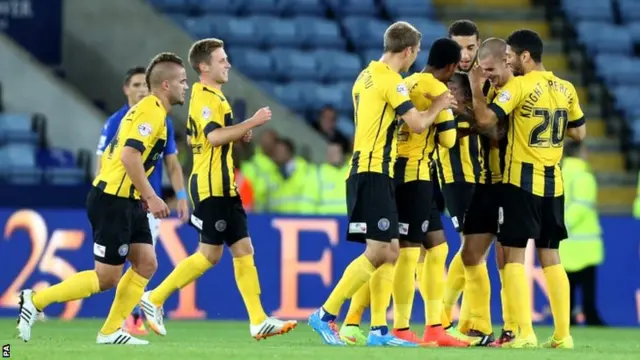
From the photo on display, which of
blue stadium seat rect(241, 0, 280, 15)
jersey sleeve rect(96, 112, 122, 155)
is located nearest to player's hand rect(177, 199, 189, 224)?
jersey sleeve rect(96, 112, 122, 155)

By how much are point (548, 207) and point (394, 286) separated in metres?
1.17

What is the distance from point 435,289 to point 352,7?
37.3 ft

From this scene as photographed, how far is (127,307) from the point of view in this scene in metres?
10.8

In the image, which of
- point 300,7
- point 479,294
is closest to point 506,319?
point 479,294

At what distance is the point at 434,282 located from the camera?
11.2 metres

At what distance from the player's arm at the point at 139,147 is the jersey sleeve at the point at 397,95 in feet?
4.91

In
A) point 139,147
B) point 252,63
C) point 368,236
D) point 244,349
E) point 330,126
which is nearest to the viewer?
point 244,349

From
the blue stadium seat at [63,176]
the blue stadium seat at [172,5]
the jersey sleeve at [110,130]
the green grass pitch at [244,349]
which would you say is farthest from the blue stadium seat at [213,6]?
the jersey sleeve at [110,130]

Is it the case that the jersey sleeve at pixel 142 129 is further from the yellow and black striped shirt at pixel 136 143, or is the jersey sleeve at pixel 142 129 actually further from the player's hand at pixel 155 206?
the player's hand at pixel 155 206

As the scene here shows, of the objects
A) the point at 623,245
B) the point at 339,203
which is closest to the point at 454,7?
the point at 339,203

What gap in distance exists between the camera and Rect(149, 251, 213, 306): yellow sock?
38.5 ft

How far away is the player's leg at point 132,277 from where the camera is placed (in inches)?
423

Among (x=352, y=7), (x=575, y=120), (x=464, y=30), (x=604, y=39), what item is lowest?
(x=575, y=120)

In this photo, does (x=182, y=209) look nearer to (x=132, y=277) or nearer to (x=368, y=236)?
(x=132, y=277)
